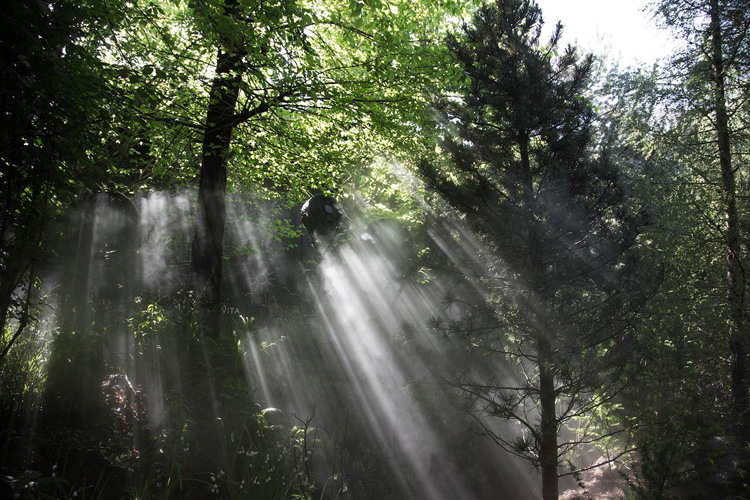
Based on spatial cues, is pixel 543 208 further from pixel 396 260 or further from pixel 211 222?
pixel 211 222

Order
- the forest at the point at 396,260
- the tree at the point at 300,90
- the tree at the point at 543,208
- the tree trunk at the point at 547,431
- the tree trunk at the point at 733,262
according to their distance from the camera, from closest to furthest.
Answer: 1. the forest at the point at 396,260
2. the tree trunk at the point at 547,431
3. the tree at the point at 543,208
4. the tree at the point at 300,90
5. the tree trunk at the point at 733,262

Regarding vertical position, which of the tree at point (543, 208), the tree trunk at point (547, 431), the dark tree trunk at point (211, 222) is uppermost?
the dark tree trunk at point (211, 222)

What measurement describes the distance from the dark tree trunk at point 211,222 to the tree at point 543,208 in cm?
315

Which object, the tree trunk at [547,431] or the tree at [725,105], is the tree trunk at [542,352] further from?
the tree at [725,105]

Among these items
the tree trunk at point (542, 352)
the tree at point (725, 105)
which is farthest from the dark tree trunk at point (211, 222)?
the tree at point (725, 105)

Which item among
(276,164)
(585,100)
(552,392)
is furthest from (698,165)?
(276,164)

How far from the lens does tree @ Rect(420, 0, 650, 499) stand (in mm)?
5152

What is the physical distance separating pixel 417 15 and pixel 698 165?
226 inches

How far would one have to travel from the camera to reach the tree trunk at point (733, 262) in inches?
243

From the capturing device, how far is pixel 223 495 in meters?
3.78

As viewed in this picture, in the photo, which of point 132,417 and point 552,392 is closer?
point 132,417

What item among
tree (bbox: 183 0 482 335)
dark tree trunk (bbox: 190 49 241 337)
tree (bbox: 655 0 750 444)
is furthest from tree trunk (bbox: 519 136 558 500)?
dark tree trunk (bbox: 190 49 241 337)

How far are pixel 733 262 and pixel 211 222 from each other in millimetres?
8343

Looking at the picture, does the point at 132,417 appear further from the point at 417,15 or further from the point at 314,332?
the point at 417,15
